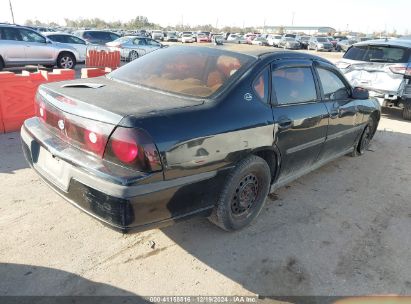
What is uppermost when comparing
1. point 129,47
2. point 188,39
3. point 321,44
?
point 129,47

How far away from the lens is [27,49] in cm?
1184

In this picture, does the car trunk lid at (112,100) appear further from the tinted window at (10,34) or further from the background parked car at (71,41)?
the background parked car at (71,41)

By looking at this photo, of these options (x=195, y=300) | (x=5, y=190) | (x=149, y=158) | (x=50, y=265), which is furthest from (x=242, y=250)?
(x=5, y=190)

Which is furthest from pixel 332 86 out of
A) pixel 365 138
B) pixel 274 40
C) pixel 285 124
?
pixel 274 40

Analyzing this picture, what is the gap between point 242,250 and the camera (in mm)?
3078

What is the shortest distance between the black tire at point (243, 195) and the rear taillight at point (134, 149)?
802 millimetres

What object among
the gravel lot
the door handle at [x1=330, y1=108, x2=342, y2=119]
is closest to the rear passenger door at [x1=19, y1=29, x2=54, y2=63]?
the gravel lot

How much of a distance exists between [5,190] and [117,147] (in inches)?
84.1

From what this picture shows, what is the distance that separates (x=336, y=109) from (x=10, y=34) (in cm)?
1125

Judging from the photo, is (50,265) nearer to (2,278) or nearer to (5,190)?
(2,278)

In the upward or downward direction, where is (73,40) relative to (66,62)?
upward

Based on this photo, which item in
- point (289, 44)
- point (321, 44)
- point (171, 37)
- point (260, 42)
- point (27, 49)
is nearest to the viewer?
point (27, 49)

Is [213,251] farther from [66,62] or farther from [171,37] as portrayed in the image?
[171,37]

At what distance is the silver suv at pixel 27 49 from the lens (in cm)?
1138
